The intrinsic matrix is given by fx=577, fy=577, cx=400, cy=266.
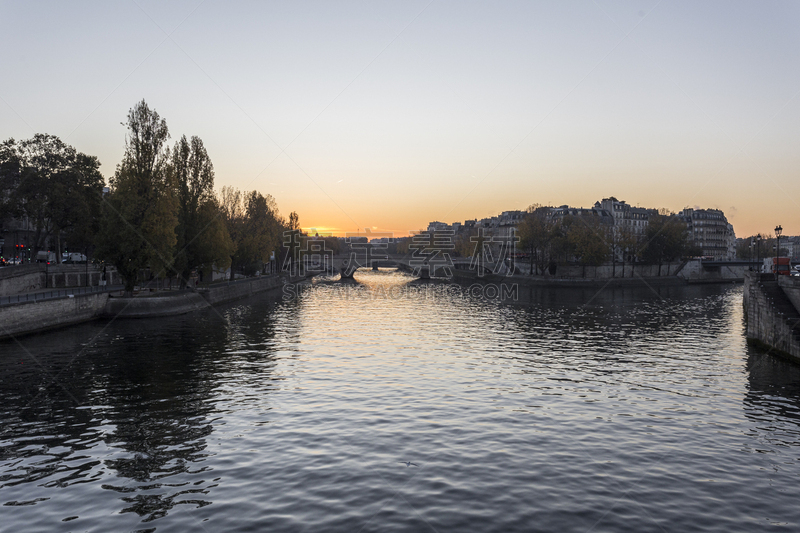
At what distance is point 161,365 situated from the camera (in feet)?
120

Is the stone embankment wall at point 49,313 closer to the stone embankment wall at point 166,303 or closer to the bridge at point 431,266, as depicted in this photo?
the stone embankment wall at point 166,303

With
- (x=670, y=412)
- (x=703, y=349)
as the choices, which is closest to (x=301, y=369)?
(x=670, y=412)

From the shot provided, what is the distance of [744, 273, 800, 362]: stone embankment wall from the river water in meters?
1.97

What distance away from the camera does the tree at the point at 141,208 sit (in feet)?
199

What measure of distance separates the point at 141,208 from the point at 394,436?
4979 centimetres

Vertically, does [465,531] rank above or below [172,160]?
below

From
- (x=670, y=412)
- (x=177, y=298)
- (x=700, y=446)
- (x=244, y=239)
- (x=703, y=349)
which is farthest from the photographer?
(x=244, y=239)

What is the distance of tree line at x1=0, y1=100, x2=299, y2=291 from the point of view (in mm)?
61219

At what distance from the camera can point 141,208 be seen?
202ft

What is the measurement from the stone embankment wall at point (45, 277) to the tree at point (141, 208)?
1167cm

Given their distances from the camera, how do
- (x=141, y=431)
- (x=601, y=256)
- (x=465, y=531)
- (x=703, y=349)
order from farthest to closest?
(x=601, y=256), (x=703, y=349), (x=141, y=431), (x=465, y=531)

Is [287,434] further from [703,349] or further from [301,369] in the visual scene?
[703,349]

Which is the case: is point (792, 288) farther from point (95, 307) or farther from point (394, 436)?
point (95, 307)

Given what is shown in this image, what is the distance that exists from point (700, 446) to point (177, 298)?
57413 mm
